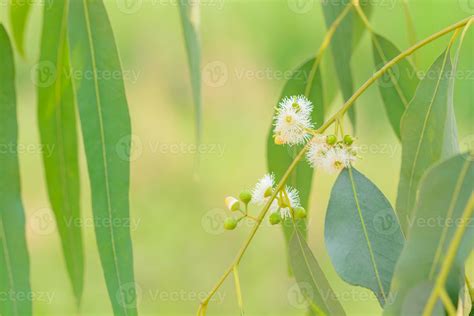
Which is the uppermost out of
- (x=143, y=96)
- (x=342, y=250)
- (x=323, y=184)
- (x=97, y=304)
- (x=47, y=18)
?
(x=47, y=18)

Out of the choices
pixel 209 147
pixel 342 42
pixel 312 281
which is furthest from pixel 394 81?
pixel 209 147

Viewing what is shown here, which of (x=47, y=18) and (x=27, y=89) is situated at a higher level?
(x=47, y=18)

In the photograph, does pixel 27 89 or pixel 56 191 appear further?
pixel 27 89

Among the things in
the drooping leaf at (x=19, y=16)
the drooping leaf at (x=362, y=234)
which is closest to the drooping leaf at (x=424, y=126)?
the drooping leaf at (x=362, y=234)

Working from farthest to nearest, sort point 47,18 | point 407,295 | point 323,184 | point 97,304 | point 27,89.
Result: point 27,89 → point 323,184 → point 97,304 → point 47,18 → point 407,295

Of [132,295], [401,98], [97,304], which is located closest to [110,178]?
[132,295]

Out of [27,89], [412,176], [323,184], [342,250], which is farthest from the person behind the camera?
[27,89]

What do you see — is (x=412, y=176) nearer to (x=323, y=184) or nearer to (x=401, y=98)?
(x=401, y=98)

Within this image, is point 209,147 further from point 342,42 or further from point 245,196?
point 245,196
